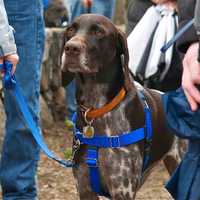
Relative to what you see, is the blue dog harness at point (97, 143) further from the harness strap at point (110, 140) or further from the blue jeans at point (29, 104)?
the blue jeans at point (29, 104)

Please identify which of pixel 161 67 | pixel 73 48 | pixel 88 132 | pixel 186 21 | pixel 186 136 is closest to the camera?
pixel 186 136

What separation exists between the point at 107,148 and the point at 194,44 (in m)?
1.65

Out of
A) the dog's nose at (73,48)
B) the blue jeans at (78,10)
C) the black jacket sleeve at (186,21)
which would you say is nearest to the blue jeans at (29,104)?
the dog's nose at (73,48)

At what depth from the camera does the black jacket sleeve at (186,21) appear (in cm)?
201

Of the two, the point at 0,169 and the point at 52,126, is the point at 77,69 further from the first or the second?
the point at 52,126

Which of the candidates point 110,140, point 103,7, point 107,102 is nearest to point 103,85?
point 107,102

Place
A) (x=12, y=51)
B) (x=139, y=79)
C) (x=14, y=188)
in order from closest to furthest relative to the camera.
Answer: (x=12, y=51)
(x=14, y=188)
(x=139, y=79)

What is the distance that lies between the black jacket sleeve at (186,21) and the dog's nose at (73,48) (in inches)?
46.7

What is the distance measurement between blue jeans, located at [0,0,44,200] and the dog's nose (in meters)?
0.54

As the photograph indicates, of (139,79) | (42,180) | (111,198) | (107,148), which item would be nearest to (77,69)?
(107,148)

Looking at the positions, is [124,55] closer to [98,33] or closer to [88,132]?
[98,33]

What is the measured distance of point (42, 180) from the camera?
547cm

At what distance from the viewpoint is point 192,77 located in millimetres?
1865

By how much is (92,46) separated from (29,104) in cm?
72
